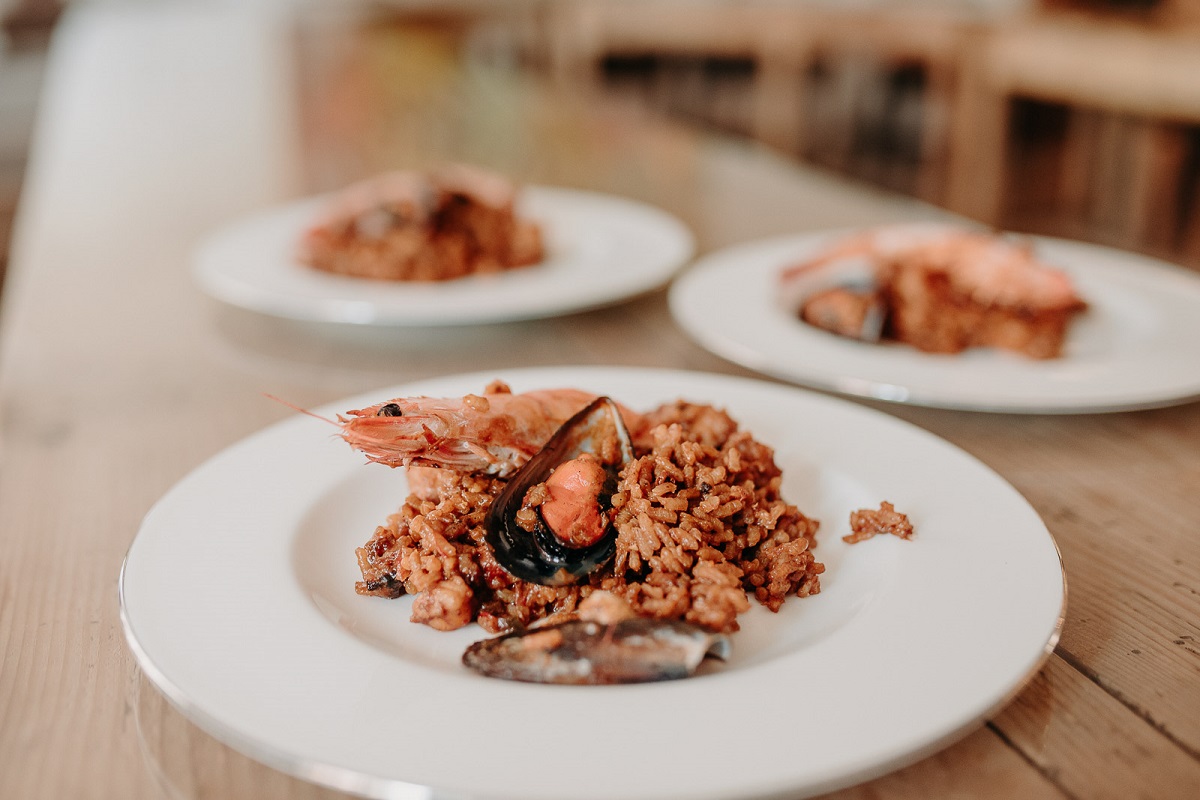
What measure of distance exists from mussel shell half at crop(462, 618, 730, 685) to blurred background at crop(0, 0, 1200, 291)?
2.69 m

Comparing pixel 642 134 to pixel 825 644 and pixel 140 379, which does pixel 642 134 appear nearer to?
pixel 140 379

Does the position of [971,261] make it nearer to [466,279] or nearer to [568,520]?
[466,279]

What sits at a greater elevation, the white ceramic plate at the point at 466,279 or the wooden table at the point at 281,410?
the white ceramic plate at the point at 466,279

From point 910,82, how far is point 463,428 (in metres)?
6.35

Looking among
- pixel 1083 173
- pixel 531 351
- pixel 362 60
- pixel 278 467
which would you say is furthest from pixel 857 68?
pixel 278 467

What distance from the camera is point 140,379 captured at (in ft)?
5.45

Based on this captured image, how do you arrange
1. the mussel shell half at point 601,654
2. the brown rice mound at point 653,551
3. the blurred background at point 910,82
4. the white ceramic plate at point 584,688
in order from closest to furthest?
the white ceramic plate at point 584,688
the mussel shell half at point 601,654
the brown rice mound at point 653,551
the blurred background at point 910,82

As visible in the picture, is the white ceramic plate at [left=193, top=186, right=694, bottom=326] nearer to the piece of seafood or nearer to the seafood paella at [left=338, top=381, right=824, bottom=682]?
the seafood paella at [left=338, top=381, right=824, bottom=682]

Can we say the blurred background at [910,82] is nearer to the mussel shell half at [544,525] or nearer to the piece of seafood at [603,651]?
the mussel shell half at [544,525]

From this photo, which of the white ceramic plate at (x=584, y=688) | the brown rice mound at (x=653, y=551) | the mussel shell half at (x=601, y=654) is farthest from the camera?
the brown rice mound at (x=653, y=551)

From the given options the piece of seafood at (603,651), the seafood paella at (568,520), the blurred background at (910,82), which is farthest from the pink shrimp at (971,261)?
the blurred background at (910,82)

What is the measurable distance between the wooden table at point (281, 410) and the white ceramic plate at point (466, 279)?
0.23ft

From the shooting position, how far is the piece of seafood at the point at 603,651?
33.0 inches

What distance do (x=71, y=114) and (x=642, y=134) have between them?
2.10 meters
